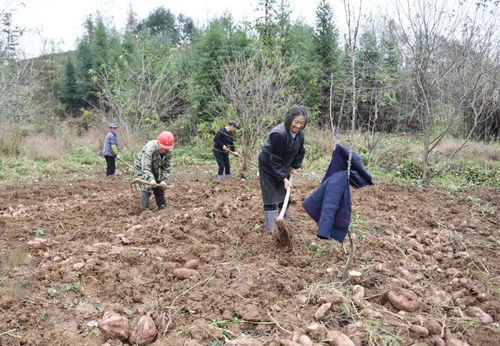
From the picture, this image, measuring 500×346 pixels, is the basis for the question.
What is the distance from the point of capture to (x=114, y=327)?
247 cm

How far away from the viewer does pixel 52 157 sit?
11672 mm

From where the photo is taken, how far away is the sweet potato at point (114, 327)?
246 centimetres

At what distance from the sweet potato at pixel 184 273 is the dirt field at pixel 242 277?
0.06m

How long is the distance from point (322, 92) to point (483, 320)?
46.0 feet

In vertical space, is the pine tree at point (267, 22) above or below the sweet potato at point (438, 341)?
above

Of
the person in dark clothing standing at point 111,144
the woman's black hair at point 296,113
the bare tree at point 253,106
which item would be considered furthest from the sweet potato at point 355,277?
the person in dark clothing standing at point 111,144

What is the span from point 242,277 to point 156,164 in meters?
2.69

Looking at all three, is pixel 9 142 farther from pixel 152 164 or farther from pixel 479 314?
pixel 479 314

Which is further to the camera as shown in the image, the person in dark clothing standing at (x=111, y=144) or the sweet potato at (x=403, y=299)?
the person in dark clothing standing at (x=111, y=144)

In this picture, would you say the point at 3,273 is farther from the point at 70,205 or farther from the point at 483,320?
the point at 483,320

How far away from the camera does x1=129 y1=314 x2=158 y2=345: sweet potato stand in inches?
96.2

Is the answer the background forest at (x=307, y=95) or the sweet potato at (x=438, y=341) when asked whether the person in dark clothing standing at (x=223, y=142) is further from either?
the sweet potato at (x=438, y=341)

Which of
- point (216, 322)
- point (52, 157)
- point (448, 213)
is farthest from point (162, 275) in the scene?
point (52, 157)

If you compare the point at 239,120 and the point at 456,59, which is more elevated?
the point at 456,59
